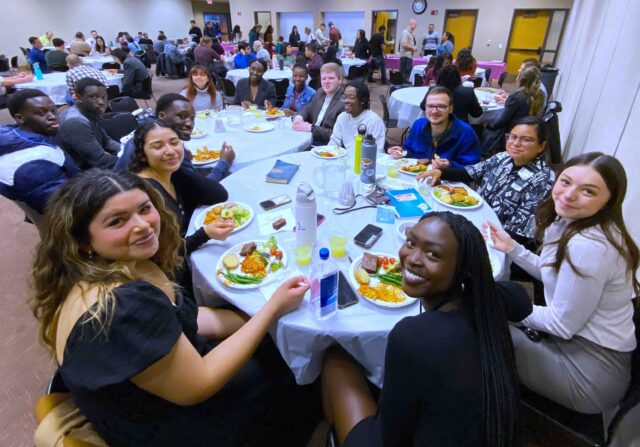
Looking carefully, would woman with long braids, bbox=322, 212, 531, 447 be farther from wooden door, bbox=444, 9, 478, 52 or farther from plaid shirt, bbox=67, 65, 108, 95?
wooden door, bbox=444, 9, 478, 52

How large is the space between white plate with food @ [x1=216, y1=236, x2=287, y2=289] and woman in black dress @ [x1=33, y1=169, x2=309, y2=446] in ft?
0.61

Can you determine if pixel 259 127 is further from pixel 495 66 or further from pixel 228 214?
pixel 495 66

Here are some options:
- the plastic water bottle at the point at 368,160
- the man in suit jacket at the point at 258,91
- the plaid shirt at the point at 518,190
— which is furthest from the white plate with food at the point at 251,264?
the man in suit jacket at the point at 258,91

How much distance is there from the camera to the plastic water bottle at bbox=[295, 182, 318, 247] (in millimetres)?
1446

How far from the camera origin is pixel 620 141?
2.46 m

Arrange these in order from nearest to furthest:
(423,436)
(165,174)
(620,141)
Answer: (423,436)
(165,174)
(620,141)

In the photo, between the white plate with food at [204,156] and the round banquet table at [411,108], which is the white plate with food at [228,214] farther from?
the round banquet table at [411,108]

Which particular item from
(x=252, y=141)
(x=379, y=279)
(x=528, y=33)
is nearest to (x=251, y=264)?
(x=379, y=279)

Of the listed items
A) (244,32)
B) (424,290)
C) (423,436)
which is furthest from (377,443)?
(244,32)

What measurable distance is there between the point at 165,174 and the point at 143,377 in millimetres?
1275

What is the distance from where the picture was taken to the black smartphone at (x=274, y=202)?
77.2 inches

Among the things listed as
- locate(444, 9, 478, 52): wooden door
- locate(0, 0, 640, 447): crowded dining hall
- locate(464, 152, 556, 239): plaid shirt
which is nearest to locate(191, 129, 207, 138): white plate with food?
locate(0, 0, 640, 447): crowded dining hall

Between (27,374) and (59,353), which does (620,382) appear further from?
(27,374)

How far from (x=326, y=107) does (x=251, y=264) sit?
2.73m
